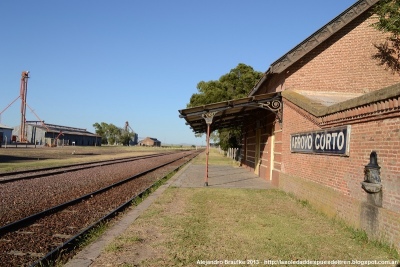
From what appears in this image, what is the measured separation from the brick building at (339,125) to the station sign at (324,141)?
0.9 inches

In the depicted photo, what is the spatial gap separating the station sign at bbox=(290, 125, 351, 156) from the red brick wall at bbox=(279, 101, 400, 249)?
0.15 meters

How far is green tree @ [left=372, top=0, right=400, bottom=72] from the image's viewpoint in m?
11.3

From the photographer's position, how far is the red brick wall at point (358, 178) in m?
5.45

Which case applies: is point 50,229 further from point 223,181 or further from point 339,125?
point 223,181

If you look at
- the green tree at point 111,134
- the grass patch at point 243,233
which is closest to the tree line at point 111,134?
the green tree at point 111,134

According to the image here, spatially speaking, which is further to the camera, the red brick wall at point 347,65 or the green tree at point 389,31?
the red brick wall at point 347,65

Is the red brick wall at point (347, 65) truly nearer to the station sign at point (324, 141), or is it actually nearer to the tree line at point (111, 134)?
the station sign at point (324, 141)

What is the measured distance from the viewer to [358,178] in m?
6.65

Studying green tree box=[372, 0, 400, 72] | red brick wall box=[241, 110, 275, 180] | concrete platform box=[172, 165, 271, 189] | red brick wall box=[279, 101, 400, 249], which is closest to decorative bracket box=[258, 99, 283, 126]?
red brick wall box=[241, 110, 275, 180]

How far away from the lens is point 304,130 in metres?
9.92

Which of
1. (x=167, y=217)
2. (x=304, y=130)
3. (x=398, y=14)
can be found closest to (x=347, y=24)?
(x=398, y=14)

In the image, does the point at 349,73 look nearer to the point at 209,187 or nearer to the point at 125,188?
the point at 209,187

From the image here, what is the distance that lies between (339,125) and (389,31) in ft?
20.8

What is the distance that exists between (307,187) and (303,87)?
4557 mm
